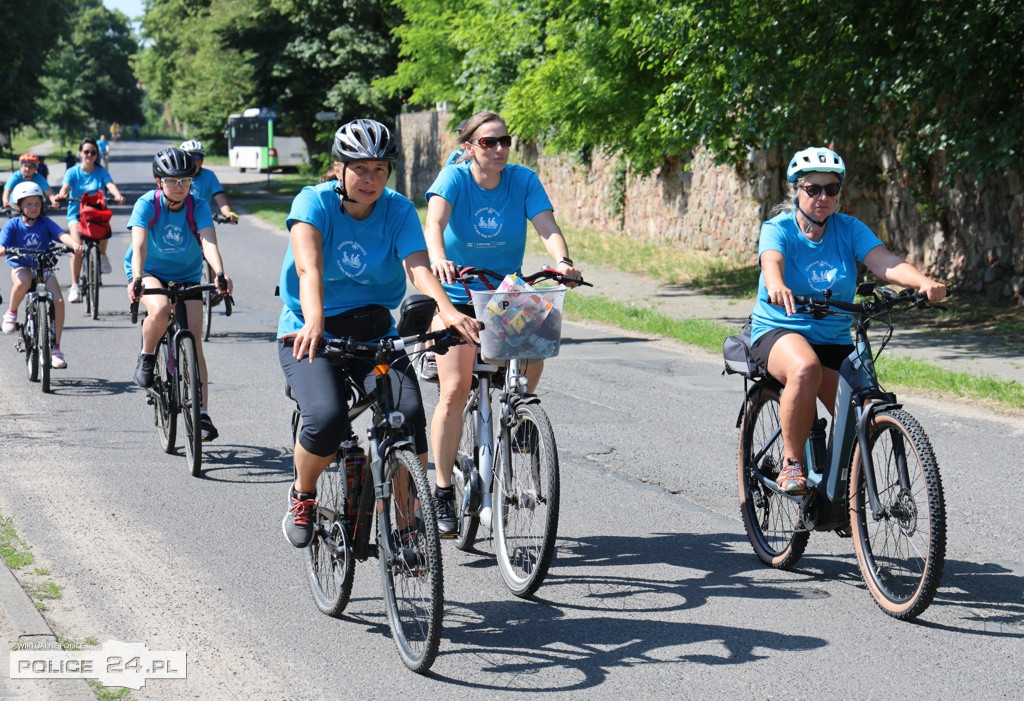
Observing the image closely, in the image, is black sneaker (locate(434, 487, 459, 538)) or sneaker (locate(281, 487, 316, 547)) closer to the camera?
sneaker (locate(281, 487, 316, 547))

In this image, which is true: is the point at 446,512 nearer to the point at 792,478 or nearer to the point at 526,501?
the point at 526,501

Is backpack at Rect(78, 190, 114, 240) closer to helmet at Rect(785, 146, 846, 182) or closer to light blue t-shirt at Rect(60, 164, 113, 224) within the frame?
light blue t-shirt at Rect(60, 164, 113, 224)

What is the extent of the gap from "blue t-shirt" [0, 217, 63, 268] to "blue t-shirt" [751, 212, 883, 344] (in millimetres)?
7589

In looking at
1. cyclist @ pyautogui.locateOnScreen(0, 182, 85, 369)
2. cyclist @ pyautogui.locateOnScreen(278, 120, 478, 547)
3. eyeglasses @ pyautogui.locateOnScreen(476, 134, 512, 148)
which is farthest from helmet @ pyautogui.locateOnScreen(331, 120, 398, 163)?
cyclist @ pyautogui.locateOnScreen(0, 182, 85, 369)

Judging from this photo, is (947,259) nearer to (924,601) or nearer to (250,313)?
(250,313)

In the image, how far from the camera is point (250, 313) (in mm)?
16422

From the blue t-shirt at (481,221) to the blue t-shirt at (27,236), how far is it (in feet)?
20.9

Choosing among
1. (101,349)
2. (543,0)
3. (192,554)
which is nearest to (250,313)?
(101,349)

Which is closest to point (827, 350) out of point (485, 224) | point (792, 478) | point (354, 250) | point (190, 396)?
point (792, 478)

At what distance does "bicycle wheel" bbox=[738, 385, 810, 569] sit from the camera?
19.6 feet

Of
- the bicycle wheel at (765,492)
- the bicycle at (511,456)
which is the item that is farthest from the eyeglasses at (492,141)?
the bicycle wheel at (765,492)

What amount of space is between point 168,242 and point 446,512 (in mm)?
3851

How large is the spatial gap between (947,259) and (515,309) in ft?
42.2

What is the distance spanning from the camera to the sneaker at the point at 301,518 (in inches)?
205
